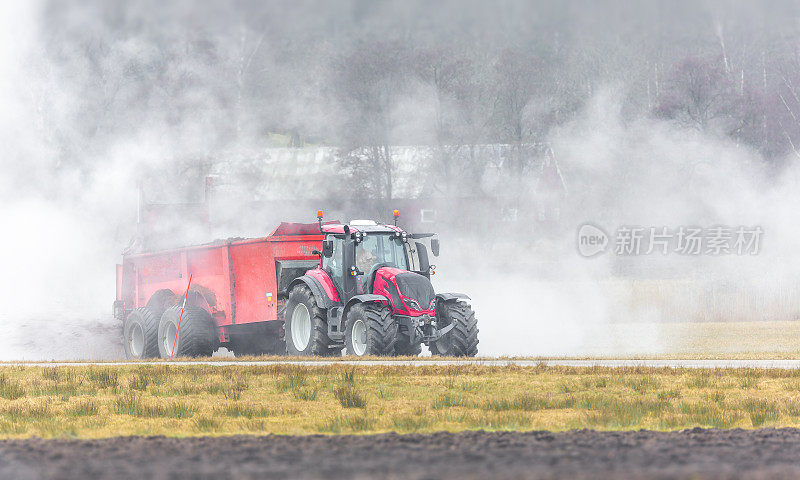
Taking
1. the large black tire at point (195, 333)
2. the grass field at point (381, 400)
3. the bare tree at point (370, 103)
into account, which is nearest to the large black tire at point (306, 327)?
the large black tire at point (195, 333)

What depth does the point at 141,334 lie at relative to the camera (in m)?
27.3

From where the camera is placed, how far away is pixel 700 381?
16.0 metres

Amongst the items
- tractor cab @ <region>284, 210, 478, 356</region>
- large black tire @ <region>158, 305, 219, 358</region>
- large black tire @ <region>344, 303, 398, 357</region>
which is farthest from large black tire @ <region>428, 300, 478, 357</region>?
large black tire @ <region>158, 305, 219, 358</region>

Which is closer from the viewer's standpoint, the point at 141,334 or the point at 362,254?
the point at 362,254

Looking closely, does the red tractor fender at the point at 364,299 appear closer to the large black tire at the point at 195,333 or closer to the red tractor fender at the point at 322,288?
the red tractor fender at the point at 322,288

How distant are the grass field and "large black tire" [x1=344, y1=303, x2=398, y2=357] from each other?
2.70 metres

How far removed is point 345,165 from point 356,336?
3210 centimetres

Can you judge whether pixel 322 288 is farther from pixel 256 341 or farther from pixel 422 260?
pixel 256 341

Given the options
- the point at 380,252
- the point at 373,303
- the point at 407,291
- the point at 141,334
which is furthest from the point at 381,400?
the point at 141,334

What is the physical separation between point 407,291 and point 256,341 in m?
5.39

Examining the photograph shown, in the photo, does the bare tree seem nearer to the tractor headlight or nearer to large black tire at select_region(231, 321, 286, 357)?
large black tire at select_region(231, 321, 286, 357)

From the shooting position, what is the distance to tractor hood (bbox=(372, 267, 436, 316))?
21.4m

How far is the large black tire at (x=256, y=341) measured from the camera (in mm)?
24328

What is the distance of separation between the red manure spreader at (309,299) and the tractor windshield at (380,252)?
0.06 ft
